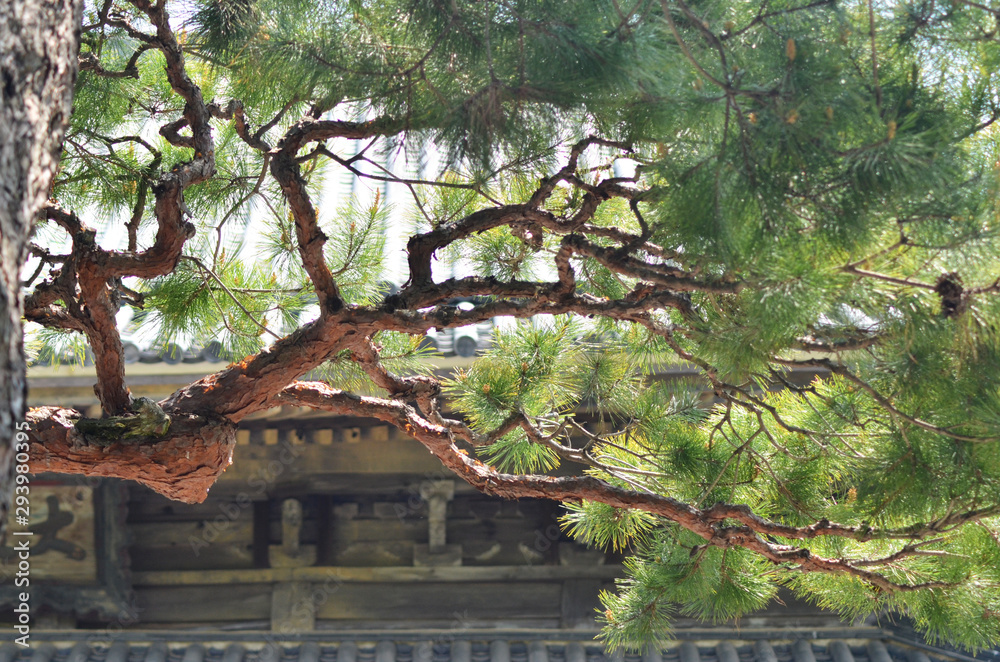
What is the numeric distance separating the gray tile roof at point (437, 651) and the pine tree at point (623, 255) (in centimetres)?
104

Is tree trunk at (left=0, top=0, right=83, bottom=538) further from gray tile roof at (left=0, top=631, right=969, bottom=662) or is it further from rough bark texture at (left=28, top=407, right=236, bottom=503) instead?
gray tile roof at (left=0, top=631, right=969, bottom=662)

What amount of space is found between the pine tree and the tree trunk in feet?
1.18

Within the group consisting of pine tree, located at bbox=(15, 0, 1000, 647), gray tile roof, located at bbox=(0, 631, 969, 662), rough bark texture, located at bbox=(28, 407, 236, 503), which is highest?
pine tree, located at bbox=(15, 0, 1000, 647)

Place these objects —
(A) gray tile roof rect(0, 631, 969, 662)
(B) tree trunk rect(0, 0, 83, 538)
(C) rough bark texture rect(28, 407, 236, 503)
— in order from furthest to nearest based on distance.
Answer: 1. (A) gray tile roof rect(0, 631, 969, 662)
2. (C) rough bark texture rect(28, 407, 236, 503)
3. (B) tree trunk rect(0, 0, 83, 538)

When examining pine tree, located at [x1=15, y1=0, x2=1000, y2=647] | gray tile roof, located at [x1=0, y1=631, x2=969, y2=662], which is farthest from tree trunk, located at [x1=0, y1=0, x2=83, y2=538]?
gray tile roof, located at [x1=0, y1=631, x2=969, y2=662]

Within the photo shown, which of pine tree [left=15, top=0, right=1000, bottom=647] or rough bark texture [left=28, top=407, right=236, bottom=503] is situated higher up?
pine tree [left=15, top=0, right=1000, bottom=647]

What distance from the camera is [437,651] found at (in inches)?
101

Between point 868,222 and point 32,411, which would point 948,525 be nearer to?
point 868,222

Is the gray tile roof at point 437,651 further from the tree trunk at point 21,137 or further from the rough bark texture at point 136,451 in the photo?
the tree trunk at point 21,137

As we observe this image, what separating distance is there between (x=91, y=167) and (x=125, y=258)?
477mm

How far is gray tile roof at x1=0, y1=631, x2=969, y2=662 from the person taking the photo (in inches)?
98.5

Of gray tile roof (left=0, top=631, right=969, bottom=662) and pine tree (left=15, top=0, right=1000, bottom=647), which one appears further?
gray tile roof (left=0, top=631, right=969, bottom=662)

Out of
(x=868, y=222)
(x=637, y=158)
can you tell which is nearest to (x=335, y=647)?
(x=637, y=158)

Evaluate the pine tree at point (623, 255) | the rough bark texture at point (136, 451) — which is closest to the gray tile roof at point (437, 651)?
the pine tree at point (623, 255)
